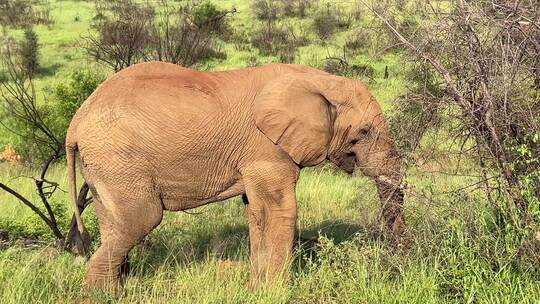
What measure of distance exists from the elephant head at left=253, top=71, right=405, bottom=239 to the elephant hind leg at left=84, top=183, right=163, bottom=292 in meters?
1.01

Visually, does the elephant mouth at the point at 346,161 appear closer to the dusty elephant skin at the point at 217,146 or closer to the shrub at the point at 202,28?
the dusty elephant skin at the point at 217,146

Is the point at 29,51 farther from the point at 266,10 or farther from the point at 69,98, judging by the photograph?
the point at 266,10

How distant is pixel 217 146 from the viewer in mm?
4465

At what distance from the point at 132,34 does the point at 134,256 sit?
382 centimetres

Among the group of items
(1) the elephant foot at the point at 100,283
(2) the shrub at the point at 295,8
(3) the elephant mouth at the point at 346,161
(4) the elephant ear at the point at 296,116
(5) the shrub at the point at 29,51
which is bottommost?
(2) the shrub at the point at 295,8

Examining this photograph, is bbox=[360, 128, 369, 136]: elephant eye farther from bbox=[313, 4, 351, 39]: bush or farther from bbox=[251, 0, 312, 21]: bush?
bbox=[251, 0, 312, 21]: bush

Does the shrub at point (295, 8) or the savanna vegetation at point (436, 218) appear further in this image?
the shrub at point (295, 8)

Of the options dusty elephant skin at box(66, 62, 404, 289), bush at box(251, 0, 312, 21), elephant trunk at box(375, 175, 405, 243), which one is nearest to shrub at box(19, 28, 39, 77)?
bush at box(251, 0, 312, 21)

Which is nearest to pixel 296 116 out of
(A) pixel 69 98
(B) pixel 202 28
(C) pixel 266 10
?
(A) pixel 69 98

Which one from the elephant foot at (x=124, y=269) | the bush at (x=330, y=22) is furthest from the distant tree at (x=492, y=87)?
the bush at (x=330, y=22)

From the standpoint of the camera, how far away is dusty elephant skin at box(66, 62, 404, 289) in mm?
4273

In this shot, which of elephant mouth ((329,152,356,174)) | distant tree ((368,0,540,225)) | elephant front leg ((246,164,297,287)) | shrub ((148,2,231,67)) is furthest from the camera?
shrub ((148,2,231,67))

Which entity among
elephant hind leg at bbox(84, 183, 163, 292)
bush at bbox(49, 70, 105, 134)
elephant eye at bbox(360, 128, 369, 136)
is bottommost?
bush at bbox(49, 70, 105, 134)

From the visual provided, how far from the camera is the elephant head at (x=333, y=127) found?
173 inches
